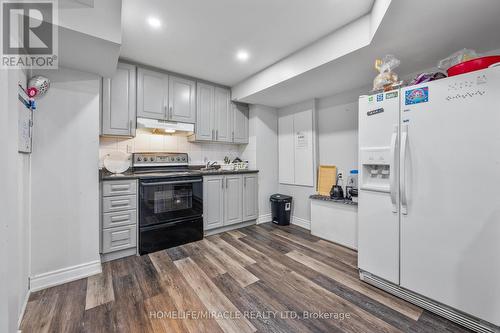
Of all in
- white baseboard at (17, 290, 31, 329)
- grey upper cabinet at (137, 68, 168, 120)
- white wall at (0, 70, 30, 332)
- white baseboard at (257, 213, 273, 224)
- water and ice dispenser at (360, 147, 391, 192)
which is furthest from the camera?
white baseboard at (257, 213, 273, 224)

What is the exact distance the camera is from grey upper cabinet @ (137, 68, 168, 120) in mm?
2658

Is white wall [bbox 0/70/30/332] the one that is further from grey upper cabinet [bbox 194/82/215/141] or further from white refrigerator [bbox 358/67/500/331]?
white refrigerator [bbox 358/67/500/331]

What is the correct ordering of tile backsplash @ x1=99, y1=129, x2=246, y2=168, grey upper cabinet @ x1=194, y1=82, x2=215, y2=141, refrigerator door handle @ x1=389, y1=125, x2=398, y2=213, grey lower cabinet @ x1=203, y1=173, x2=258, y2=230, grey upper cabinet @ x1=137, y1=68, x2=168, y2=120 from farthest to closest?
grey upper cabinet @ x1=194, y1=82, x2=215, y2=141 → grey lower cabinet @ x1=203, y1=173, x2=258, y2=230 → tile backsplash @ x1=99, y1=129, x2=246, y2=168 → grey upper cabinet @ x1=137, y1=68, x2=168, y2=120 → refrigerator door handle @ x1=389, y1=125, x2=398, y2=213

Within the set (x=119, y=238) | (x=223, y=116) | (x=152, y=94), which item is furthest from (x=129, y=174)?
(x=223, y=116)

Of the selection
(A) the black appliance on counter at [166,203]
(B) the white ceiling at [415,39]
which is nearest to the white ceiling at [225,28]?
(B) the white ceiling at [415,39]

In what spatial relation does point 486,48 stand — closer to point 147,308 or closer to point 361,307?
point 361,307

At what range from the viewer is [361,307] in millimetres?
1540

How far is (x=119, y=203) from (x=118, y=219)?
0.18 metres

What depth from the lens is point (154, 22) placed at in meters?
1.84

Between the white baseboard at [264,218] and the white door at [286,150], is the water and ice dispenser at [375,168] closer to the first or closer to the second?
the white door at [286,150]

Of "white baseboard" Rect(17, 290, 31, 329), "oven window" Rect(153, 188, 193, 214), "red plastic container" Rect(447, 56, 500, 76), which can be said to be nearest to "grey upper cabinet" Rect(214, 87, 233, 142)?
"oven window" Rect(153, 188, 193, 214)

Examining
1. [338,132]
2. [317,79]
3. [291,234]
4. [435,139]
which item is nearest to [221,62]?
[317,79]

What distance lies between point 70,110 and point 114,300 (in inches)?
69.9

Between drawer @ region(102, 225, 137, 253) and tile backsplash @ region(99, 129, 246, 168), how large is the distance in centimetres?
95
